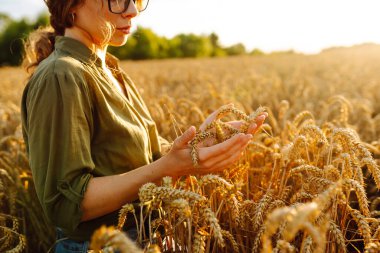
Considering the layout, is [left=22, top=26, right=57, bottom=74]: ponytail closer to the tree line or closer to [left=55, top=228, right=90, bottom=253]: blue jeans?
[left=55, top=228, right=90, bottom=253]: blue jeans

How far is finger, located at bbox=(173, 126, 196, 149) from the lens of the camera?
4.30 ft

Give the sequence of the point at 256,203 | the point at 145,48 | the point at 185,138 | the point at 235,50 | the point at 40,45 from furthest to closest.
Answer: the point at 235,50 → the point at 145,48 → the point at 40,45 → the point at 256,203 → the point at 185,138

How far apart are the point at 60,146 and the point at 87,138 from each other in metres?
0.10

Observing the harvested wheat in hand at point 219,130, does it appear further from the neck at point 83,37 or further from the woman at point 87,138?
the neck at point 83,37

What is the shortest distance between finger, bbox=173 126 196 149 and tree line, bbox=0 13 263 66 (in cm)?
4727

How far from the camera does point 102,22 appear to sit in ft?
5.49

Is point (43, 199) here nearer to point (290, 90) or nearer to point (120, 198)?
point (120, 198)

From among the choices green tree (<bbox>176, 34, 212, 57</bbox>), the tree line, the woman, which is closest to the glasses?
the woman

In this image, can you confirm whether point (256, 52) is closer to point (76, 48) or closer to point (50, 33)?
point (50, 33)

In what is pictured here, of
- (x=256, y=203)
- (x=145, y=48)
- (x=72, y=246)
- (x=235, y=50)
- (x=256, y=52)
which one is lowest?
(x=256, y=52)

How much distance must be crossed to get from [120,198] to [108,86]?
495mm

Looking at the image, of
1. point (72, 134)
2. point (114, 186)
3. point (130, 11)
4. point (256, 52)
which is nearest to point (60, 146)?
point (72, 134)

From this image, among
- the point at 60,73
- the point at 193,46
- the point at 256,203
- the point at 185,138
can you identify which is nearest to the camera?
the point at 185,138

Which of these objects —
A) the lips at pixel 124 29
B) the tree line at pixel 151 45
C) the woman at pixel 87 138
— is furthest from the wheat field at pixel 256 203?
the tree line at pixel 151 45
